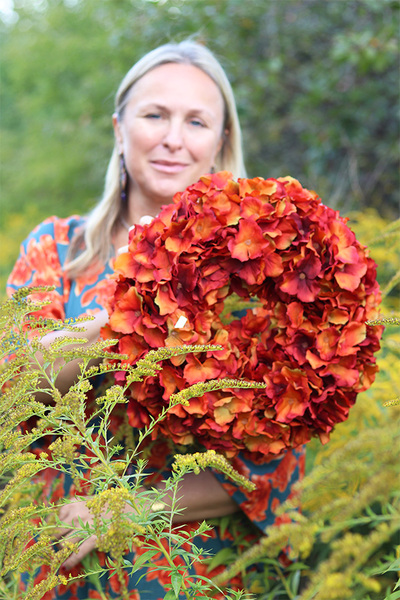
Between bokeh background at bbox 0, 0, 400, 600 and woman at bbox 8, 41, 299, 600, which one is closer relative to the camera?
woman at bbox 8, 41, 299, 600

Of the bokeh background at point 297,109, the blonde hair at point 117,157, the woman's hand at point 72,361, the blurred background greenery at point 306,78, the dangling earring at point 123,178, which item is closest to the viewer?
the woman's hand at point 72,361

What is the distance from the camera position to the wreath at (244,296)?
46.1 inches

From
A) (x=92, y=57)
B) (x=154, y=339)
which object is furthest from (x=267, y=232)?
(x=92, y=57)

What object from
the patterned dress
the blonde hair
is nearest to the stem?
the patterned dress

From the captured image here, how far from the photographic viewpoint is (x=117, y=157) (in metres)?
2.11

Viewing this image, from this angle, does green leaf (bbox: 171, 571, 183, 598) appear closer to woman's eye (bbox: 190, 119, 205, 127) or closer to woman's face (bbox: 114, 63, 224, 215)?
woman's face (bbox: 114, 63, 224, 215)

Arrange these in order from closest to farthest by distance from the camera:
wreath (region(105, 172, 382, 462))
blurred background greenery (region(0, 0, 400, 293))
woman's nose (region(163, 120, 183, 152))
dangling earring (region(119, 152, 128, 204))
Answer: wreath (region(105, 172, 382, 462)), woman's nose (region(163, 120, 183, 152)), dangling earring (region(119, 152, 128, 204)), blurred background greenery (region(0, 0, 400, 293))

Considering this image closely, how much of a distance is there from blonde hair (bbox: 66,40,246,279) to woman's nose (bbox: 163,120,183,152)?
0.24m

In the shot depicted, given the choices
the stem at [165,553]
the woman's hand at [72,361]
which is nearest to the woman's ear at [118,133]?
the woman's hand at [72,361]

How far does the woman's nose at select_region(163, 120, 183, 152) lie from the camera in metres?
1.74

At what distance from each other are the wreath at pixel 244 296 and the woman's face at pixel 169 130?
1.81ft

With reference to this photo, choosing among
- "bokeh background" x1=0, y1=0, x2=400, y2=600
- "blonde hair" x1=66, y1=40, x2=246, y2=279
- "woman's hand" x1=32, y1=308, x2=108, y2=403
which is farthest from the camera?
"bokeh background" x1=0, y1=0, x2=400, y2=600

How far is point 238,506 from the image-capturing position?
59.4 inches

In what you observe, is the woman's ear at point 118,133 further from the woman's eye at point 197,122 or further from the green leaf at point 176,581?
the green leaf at point 176,581
